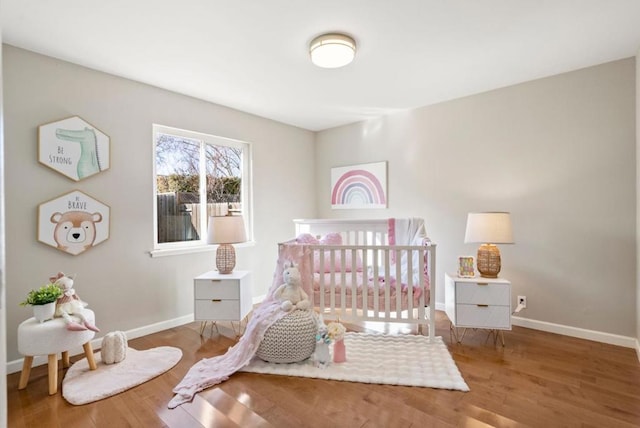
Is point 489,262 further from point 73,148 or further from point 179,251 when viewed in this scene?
point 73,148

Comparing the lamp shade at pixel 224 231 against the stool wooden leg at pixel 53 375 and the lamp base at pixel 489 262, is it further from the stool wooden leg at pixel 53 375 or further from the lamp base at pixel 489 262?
the lamp base at pixel 489 262

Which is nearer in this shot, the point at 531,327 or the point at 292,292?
the point at 292,292

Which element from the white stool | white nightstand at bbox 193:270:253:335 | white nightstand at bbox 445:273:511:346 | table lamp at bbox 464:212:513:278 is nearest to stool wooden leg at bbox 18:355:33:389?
the white stool

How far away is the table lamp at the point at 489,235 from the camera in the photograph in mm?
2592

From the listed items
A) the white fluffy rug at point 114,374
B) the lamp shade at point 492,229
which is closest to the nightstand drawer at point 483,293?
the lamp shade at point 492,229

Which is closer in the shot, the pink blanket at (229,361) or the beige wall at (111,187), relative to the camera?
the pink blanket at (229,361)

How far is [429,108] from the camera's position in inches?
137

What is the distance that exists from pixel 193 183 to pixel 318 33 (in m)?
1.97

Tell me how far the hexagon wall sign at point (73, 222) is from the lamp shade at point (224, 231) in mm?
812

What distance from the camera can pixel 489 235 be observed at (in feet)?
8.54

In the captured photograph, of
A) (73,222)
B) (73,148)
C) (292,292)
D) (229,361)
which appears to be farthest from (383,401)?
(73,148)

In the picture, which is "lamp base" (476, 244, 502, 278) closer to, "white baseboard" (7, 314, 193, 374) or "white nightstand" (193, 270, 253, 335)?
"white nightstand" (193, 270, 253, 335)

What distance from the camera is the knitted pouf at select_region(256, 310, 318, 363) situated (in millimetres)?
2197

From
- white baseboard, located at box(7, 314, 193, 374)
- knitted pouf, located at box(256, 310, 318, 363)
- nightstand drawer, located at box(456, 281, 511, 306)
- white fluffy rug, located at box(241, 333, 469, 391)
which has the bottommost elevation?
white fluffy rug, located at box(241, 333, 469, 391)
